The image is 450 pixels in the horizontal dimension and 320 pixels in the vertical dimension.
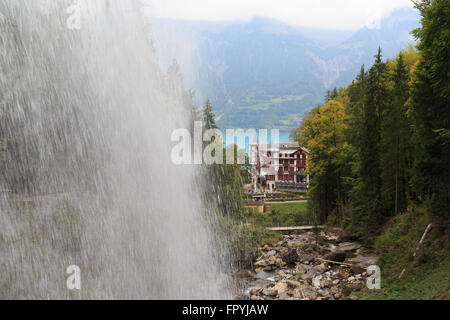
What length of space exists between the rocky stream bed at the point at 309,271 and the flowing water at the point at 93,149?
16.9ft

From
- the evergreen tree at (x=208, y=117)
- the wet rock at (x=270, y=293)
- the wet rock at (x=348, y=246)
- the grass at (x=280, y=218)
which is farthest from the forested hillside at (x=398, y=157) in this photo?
the evergreen tree at (x=208, y=117)

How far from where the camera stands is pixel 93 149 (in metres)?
12.9

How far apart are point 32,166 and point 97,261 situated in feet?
16.7

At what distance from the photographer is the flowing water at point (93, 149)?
1148 cm

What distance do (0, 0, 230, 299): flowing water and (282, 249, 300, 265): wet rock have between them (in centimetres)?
1113

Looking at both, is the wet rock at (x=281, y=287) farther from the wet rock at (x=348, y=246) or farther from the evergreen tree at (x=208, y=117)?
the evergreen tree at (x=208, y=117)

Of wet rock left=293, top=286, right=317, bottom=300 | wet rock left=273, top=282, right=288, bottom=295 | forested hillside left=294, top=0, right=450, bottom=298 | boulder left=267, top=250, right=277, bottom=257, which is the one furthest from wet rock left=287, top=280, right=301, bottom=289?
boulder left=267, top=250, right=277, bottom=257

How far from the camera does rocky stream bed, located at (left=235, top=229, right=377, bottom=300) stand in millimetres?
17167

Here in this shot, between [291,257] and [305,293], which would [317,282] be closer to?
[305,293]

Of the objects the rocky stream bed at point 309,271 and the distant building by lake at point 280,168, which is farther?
the distant building by lake at point 280,168

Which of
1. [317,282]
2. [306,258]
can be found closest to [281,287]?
[317,282]

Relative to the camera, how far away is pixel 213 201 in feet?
92.0

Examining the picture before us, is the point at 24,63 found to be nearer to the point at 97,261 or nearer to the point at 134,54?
the point at 134,54
